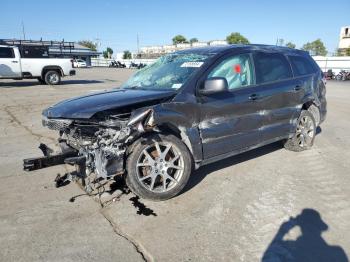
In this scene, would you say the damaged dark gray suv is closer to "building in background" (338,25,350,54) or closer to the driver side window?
the driver side window

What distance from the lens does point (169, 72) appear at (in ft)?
16.4

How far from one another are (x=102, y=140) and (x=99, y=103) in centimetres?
47

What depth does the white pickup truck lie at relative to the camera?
18.0 m

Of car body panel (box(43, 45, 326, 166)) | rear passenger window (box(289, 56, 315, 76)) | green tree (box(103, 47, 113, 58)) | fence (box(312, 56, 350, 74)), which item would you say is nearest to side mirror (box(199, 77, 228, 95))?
car body panel (box(43, 45, 326, 166))

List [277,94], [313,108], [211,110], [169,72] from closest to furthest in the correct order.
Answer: [211,110] < [169,72] < [277,94] < [313,108]

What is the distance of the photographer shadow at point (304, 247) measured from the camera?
304 centimetres

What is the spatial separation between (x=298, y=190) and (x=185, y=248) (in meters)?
1.99

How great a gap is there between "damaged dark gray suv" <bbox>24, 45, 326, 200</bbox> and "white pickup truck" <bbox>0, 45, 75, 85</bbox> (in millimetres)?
14778

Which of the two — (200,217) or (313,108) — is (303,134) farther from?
(200,217)

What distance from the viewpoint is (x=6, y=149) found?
6.54 m

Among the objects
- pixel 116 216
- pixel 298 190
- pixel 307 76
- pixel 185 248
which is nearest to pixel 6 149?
pixel 116 216

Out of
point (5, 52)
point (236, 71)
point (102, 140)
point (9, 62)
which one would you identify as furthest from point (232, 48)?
point (5, 52)

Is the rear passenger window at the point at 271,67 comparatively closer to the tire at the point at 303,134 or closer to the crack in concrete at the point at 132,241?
the tire at the point at 303,134

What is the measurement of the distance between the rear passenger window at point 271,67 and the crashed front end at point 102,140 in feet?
7.21
